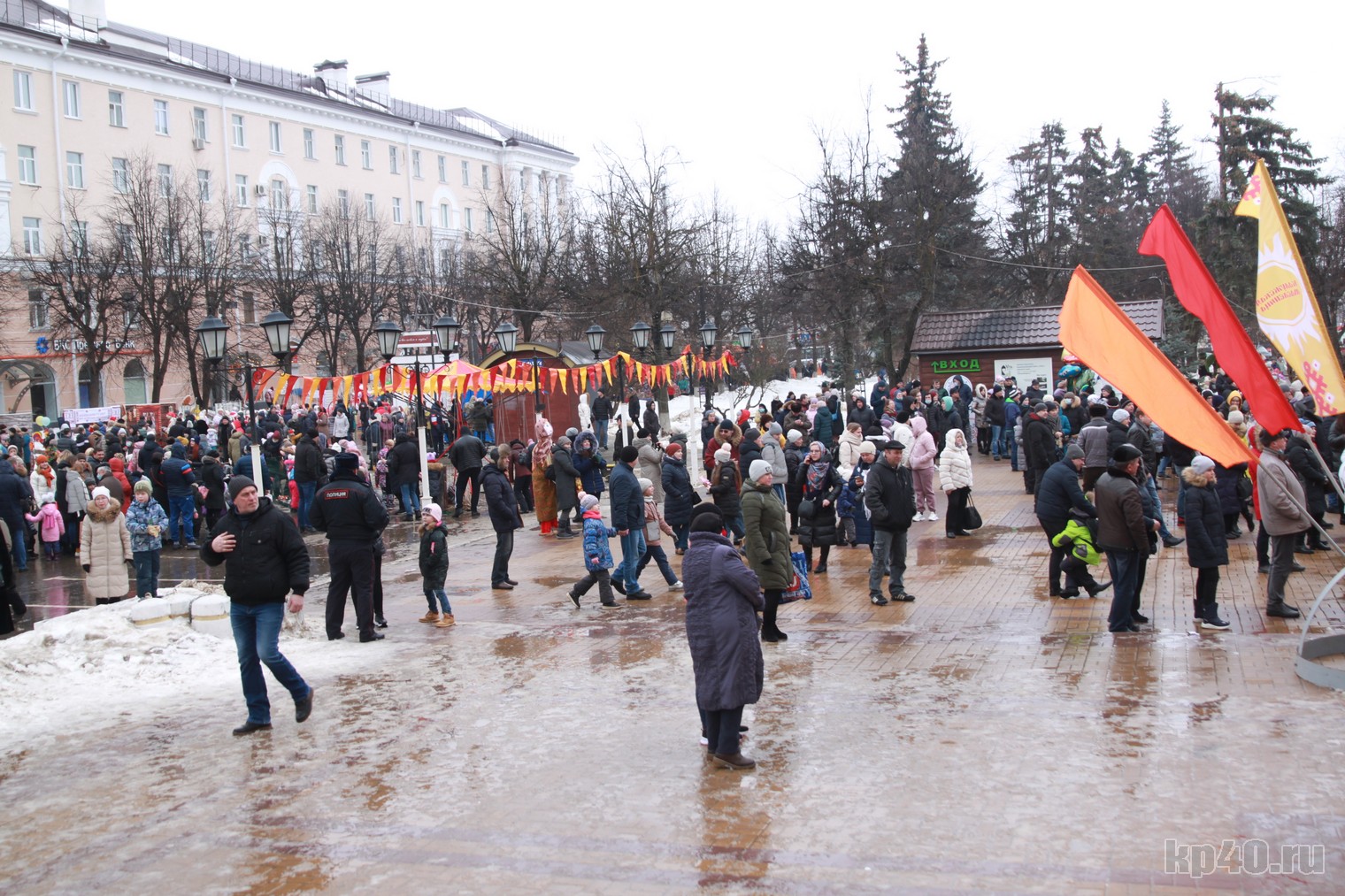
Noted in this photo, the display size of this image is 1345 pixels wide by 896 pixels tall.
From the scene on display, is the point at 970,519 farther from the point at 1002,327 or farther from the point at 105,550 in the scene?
the point at 1002,327

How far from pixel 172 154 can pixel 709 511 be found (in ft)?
184

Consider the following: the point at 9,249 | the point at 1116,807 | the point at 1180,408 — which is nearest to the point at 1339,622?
the point at 1180,408

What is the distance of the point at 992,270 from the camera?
164 ft

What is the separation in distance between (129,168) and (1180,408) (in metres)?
50.4

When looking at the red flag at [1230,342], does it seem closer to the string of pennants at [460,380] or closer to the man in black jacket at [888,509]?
the man in black jacket at [888,509]

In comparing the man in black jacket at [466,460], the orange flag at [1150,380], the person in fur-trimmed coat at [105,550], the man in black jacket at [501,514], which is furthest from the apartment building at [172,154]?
the orange flag at [1150,380]

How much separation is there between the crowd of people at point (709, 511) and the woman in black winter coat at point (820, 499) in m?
0.03

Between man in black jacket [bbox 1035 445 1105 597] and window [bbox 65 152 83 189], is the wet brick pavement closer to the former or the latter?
man in black jacket [bbox 1035 445 1105 597]

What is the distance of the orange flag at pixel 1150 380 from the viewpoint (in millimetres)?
7664

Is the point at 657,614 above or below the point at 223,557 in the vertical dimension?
below

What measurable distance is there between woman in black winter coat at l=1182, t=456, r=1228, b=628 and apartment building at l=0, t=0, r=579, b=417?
38.4m

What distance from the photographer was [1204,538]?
10.1 meters

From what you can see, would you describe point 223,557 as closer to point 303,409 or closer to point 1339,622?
point 1339,622

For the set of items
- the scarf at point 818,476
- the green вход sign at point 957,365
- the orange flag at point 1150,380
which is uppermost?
the green вход sign at point 957,365
